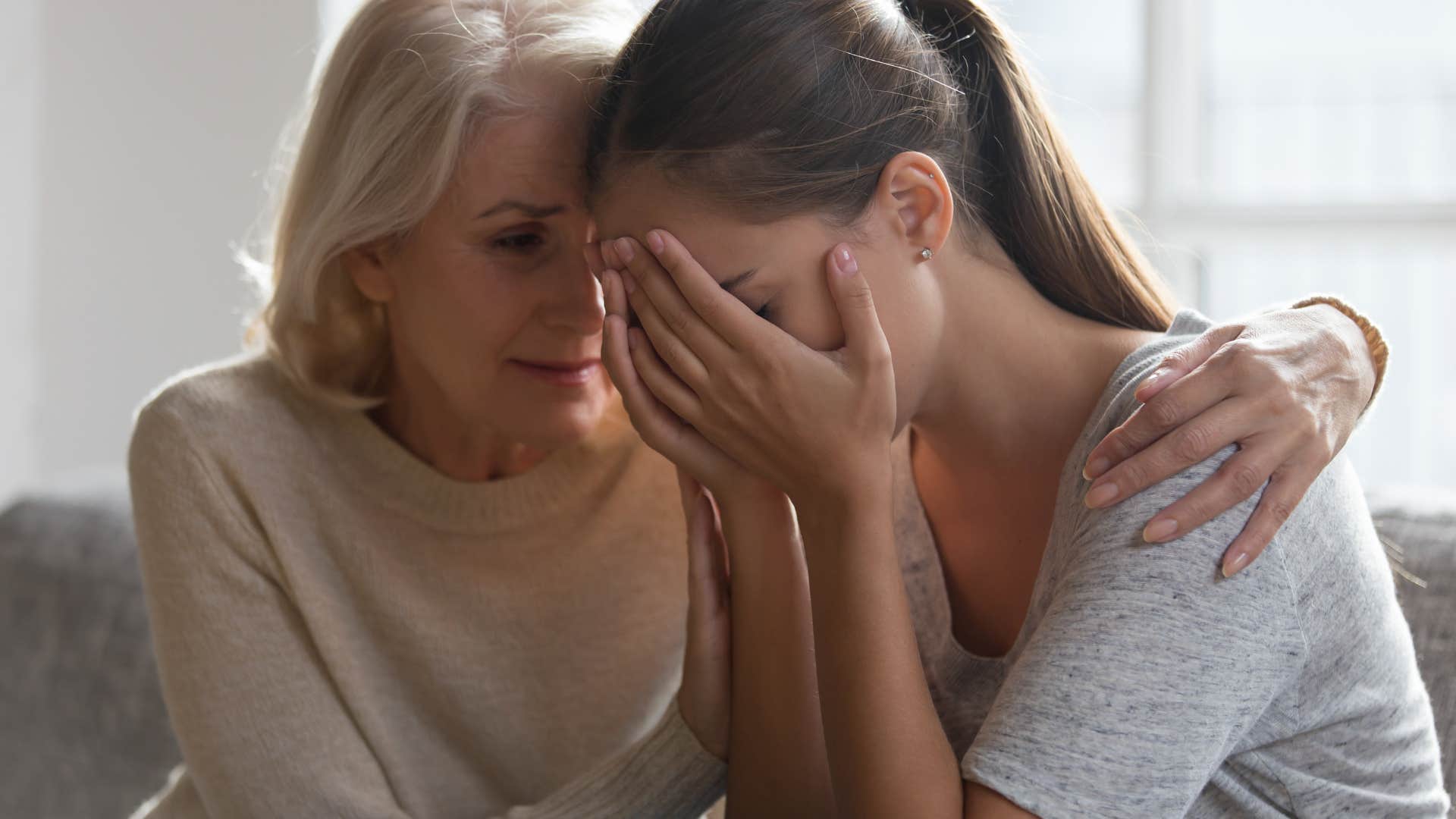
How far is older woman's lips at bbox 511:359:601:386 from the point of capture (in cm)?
139

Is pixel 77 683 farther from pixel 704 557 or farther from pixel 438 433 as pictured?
pixel 704 557

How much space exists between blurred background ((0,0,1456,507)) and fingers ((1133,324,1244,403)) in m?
2.05

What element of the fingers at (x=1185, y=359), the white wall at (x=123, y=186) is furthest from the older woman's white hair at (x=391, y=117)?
the white wall at (x=123, y=186)

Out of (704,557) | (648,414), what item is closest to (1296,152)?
(704,557)

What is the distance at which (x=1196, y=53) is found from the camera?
121 inches

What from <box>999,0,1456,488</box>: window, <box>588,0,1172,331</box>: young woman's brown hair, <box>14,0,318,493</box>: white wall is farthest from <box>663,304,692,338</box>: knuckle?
<box>14,0,318,493</box>: white wall

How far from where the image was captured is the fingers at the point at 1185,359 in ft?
3.24

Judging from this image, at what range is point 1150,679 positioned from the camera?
0.92 meters

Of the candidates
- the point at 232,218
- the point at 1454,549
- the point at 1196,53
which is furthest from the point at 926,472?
the point at 232,218

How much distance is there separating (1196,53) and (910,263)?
89.5 inches

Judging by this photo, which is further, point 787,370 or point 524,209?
point 524,209

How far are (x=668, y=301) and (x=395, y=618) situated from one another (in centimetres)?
58

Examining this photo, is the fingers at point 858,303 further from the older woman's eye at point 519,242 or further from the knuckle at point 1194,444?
the older woman's eye at point 519,242

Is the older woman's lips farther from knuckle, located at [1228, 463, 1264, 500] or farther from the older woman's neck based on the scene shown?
knuckle, located at [1228, 463, 1264, 500]
